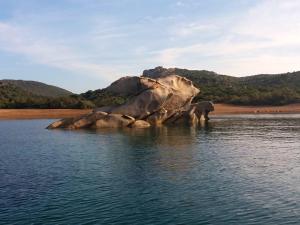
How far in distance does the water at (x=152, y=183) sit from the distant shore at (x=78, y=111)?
75546 millimetres

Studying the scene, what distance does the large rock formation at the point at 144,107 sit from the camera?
8062 cm

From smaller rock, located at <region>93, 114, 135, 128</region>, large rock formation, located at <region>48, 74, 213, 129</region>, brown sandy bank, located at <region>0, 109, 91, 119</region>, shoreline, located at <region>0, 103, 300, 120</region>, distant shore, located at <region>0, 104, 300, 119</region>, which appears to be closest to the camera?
smaller rock, located at <region>93, 114, 135, 128</region>

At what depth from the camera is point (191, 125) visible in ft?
284

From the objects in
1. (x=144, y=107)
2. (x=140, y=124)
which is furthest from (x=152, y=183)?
(x=144, y=107)

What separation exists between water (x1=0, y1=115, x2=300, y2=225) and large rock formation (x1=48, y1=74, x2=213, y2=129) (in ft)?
88.3

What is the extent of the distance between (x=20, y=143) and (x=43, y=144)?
13.8ft

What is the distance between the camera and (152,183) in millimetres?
31312

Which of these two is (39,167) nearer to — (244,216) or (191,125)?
(244,216)

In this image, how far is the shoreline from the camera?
127519 millimetres

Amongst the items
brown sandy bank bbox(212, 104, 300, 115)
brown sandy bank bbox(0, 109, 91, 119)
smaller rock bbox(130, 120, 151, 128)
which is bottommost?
smaller rock bbox(130, 120, 151, 128)

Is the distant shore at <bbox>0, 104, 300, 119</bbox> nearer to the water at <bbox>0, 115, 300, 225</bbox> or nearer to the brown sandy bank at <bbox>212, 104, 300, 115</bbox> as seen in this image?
the brown sandy bank at <bbox>212, 104, 300, 115</bbox>

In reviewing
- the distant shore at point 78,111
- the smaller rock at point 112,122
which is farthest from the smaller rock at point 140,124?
the distant shore at point 78,111

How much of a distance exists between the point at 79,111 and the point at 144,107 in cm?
5374

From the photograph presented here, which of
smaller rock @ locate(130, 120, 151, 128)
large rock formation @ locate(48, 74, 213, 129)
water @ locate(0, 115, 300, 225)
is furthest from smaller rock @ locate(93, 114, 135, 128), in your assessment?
water @ locate(0, 115, 300, 225)
